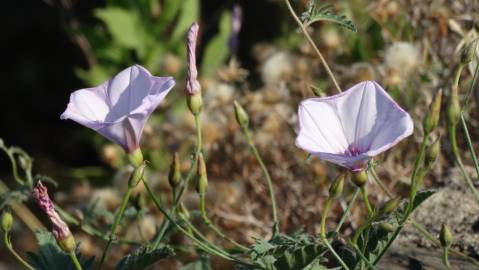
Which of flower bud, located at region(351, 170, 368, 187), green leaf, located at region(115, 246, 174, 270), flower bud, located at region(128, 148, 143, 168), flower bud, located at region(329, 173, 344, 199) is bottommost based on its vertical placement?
green leaf, located at region(115, 246, 174, 270)

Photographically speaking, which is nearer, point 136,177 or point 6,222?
point 136,177

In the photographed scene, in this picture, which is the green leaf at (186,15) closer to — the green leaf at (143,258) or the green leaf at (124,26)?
the green leaf at (124,26)

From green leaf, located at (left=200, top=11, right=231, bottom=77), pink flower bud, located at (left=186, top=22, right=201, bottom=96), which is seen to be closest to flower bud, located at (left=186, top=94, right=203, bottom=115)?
pink flower bud, located at (left=186, top=22, right=201, bottom=96)

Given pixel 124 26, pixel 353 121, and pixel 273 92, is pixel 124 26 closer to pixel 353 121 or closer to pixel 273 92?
pixel 273 92

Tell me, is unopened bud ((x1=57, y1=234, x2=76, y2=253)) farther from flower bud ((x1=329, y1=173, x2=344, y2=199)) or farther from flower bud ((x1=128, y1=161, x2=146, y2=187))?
flower bud ((x1=329, y1=173, x2=344, y2=199))

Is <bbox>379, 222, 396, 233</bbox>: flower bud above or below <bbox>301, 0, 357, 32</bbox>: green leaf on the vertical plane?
below

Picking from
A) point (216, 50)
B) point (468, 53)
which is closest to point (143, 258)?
point (468, 53)

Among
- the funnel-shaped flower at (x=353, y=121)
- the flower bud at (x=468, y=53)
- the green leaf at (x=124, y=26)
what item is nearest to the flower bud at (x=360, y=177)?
the funnel-shaped flower at (x=353, y=121)
